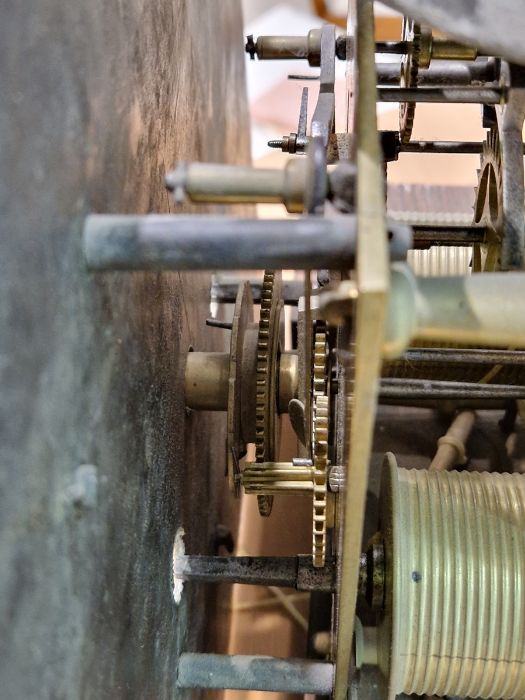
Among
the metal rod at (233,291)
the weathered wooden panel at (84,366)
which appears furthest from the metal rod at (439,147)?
the weathered wooden panel at (84,366)

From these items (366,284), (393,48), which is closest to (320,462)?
(366,284)

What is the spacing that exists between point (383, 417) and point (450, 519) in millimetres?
934

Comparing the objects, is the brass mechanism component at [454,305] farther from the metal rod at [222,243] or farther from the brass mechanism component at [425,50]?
the brass mechanism component at [425,50]

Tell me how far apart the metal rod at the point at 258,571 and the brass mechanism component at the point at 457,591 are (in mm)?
126

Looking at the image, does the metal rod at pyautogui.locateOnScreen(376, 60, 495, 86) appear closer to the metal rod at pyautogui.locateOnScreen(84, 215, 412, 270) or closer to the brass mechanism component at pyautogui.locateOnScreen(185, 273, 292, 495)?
the brass mechanism component at pyautogui.locateOnScreen(185, 273, 292, 495)

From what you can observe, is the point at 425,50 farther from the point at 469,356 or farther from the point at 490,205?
the point at 469,356

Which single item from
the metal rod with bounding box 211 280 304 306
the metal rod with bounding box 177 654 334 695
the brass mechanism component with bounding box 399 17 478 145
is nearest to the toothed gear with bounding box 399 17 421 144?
the brass mechanism component with bounding box 399 17 478 145

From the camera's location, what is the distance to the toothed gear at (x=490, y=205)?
122 centimetres

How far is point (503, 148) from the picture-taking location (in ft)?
3.82

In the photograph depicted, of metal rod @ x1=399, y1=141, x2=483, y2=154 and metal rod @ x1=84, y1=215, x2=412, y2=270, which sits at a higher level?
metal rod @ x1=399, y1=141, x2=483, y2=154

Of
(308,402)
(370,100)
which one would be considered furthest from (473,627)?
(370,100)

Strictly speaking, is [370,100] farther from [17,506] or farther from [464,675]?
[464,675]

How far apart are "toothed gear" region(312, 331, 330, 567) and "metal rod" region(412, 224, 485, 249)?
395 millimetres

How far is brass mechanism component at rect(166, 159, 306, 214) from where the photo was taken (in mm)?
709
